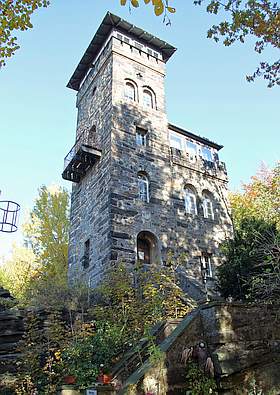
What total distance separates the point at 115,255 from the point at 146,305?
3.43 metres

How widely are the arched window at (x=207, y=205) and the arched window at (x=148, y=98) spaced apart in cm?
501

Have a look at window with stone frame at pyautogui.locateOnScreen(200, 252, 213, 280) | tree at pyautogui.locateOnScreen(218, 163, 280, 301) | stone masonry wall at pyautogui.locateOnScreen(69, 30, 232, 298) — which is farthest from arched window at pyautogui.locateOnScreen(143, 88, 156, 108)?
tree at pyautogui.locateOnScreen(218, 163, 280, 301)

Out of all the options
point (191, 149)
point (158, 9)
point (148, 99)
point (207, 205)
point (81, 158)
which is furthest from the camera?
point (191, 149)

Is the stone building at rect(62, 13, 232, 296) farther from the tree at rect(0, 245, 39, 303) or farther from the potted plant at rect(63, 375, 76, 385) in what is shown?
the potted plant at rect(63, 375, 76, 385)

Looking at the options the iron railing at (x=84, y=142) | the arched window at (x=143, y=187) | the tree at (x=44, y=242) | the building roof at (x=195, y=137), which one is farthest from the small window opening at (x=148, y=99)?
the tree at (x=44, y=242)

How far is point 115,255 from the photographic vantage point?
11.2 metres

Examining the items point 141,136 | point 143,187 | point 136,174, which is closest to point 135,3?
point 136,174

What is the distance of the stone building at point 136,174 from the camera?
40.9ft

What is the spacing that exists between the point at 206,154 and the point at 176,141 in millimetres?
2111

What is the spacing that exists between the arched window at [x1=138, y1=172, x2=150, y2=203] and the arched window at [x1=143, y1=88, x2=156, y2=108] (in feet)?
12.7

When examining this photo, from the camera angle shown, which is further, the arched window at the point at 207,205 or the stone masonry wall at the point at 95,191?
the arched window at the point at 207,205

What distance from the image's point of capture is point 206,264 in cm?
1446

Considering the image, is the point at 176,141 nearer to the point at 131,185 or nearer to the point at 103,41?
the point at 131,185

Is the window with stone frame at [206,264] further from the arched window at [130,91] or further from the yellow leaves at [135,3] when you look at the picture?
the yellow leaves at [135,3]
